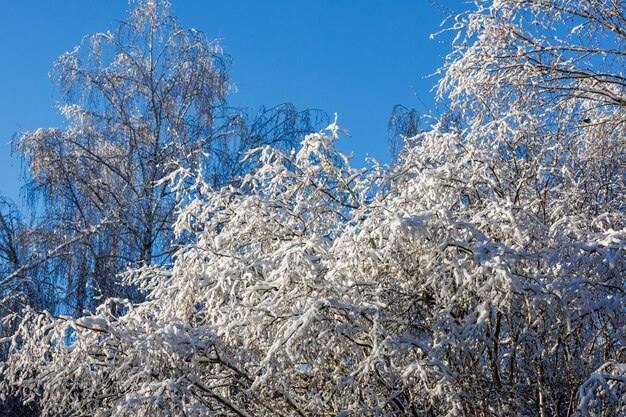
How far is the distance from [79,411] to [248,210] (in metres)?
1.59

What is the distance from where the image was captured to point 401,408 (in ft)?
14.2

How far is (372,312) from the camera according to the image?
13.0ft

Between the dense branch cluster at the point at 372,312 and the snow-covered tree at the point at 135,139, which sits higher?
the snow-covered tree at the point at 135,139

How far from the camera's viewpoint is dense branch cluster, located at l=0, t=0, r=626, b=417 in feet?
12.9

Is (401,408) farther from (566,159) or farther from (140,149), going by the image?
(140,149)

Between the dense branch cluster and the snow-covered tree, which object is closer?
the dense branch cluster

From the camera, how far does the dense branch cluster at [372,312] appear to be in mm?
3936

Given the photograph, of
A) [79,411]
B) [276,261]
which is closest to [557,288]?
[276,261]

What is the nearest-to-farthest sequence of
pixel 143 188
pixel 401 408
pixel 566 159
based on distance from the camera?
pixel 401 408 → pixel 566 159 → pixel 143 188

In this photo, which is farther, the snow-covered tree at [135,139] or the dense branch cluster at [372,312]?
the snow-covered tree at [135,139]

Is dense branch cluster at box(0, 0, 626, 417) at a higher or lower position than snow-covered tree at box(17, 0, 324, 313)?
lower

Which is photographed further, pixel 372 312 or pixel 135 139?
pixel 135 139

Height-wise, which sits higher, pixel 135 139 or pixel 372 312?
pixel 135 139

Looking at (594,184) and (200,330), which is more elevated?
(594,184)
